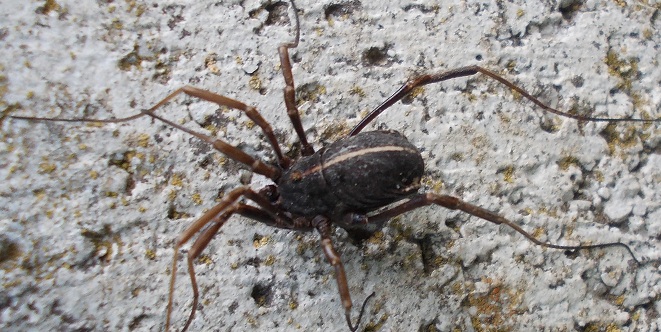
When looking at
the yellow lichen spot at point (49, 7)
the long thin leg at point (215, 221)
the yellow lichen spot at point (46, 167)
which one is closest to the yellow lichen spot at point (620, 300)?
the long thin leg at point (215, 221)

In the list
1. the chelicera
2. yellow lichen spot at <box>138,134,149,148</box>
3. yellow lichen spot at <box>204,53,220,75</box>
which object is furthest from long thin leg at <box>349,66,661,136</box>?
yellow lichen spot at <box>138,134,149,148</box>

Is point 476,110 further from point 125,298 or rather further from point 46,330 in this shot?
point 46,330

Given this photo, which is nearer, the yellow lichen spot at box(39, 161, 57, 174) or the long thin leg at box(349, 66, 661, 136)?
the yellow lichen spot at box(39, 161, 57, 174)

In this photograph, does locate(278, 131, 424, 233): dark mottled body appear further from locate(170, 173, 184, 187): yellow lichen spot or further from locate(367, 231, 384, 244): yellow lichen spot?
locate(170, 173, 184, 187): yellow lichen spot

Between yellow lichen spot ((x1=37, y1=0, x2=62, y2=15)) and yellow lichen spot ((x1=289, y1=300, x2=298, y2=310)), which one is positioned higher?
yellow lichen spot ((x1=37, y1=0, x2=62, y2=15))

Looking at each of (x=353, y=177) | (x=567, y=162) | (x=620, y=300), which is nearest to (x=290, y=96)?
(x=353, y=177)

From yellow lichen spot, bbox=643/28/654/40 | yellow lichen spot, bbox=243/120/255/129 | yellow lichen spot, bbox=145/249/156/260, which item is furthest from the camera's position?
yellow lichen spot, bbox=643/28/654/40
